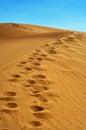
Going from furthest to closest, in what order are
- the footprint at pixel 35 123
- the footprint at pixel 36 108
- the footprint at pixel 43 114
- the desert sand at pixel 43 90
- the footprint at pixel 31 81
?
the footprint at pixel 31 81 < the footprint at pixel 36 108 < the footprint at pixel 43 114 < the desert sand at pixel 43 90 < the footprint at pixel 35 123

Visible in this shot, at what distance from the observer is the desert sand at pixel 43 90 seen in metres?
4.20

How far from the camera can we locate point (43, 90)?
524 centimetres

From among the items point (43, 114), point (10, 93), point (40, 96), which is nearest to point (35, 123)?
point (43, 114)

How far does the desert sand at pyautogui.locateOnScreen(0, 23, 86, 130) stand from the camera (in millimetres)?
4203

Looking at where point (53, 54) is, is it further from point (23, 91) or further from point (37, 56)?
point (23, 91)

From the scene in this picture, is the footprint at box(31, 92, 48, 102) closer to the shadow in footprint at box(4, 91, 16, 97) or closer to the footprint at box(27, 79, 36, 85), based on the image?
the shadow in footprint at box(4, 91, 16, 97)

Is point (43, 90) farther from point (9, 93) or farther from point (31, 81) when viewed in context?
point (9, 93)

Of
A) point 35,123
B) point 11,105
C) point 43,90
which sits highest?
point 43,90

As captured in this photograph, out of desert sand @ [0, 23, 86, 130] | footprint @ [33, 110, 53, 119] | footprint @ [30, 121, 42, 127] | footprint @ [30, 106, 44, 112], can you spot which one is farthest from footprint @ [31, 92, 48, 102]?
footprint @ [30, 121, 42, 127]

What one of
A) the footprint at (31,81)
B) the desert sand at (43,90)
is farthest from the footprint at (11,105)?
the footprint at (31,81)

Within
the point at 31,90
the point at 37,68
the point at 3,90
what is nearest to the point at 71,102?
the point at 31,90

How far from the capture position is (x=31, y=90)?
5180mm

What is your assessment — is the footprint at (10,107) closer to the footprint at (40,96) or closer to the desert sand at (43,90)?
the desert sand at (43,90)

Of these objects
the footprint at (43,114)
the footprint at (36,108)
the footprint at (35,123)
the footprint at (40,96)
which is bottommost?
the footprint at (35,123)
